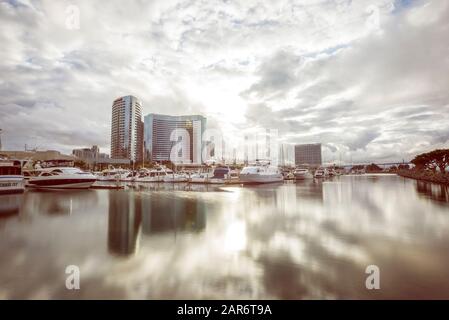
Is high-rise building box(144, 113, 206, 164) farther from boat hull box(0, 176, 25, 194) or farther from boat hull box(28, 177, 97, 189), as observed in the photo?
boat hull box(0, 176, 25, 194)

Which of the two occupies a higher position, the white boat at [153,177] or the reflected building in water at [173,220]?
the white boat at [153,177]

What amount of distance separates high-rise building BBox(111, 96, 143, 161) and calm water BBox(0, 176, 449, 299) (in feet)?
497

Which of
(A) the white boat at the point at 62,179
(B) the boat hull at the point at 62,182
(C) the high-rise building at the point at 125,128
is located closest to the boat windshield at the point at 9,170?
(A) the white boat at the point at 62,179

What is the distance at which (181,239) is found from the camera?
9.68 metres

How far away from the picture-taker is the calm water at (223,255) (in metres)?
5.67

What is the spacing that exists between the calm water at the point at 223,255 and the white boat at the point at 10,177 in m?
15.0

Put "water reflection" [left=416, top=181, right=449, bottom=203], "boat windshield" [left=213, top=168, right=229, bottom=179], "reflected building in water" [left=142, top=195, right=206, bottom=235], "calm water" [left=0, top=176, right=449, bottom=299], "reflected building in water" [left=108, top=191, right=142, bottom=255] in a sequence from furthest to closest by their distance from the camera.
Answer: "boat windshield" [left=213, top=168, right=229, bottom=179] < "water reflection" [left=416, top=181, right=449, bottom=203] < "reflected building in water" [left=142, top=195, right=206, bottom=235] < "reflected building in water" [left=108, top=191, right=142, bottom=255] < "calm water" [left=0, top=176, right=449, bottom=299]

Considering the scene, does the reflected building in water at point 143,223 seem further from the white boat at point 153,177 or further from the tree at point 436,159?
the tree at point 436,159

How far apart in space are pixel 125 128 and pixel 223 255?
164m

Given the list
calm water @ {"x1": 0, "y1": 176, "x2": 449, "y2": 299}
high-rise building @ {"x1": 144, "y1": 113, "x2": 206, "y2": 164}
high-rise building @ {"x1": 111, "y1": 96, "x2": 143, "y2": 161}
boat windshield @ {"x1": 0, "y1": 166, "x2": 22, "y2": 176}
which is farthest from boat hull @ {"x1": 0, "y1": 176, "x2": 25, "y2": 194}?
high-rise building @ {"x1": 144, "y1": 113, "x2": 206, "y2": 164}

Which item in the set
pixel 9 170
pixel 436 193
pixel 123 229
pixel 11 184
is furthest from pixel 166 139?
pixel 123 229

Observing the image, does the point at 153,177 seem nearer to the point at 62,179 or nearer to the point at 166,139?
the point at 62,179

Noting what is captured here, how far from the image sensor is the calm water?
5.67 metres
